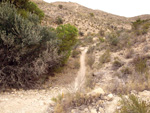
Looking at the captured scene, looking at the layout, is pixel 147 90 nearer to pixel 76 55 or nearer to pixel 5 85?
pixel 5 85

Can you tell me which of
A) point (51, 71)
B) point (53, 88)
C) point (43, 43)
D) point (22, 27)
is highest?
point (22, 27)

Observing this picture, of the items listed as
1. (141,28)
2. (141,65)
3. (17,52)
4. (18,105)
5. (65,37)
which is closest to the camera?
(18,105)

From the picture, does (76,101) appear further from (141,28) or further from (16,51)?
(141,28)

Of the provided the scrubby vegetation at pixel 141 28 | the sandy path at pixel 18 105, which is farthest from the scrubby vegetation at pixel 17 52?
the scrubby vegetation at pixel 141 28

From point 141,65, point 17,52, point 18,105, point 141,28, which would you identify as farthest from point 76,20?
point 18,105

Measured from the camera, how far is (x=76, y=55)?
12.0 metres

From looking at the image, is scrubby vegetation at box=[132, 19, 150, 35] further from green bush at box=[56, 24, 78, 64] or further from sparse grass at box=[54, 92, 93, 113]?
sparse grass at box=[54, 92, 93, 113]

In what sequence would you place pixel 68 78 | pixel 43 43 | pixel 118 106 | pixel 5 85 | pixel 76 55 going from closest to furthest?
1. pixel 118 106
2. pixel 5 85
3. pixel 43 43
4. pixel 68 78
5. pixel 76 55

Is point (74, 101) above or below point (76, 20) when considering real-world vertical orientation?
below

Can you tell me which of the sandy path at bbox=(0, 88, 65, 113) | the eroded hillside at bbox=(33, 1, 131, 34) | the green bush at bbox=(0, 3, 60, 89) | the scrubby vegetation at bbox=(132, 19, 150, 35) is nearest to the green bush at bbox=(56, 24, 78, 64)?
the green bush at bbox=(0, 3, 60, 89)

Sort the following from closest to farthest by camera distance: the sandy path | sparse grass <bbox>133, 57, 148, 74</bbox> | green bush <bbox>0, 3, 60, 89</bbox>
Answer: the sandy path
green bush <bbox>0, 3, 60, 89</bbox>
sparse grass <bbox>133, 57, 148, 74</bbox>

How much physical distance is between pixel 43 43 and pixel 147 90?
5.44m


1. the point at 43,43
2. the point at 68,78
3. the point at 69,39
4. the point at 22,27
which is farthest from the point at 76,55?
the point at 22,27

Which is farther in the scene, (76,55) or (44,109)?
(76,55)
